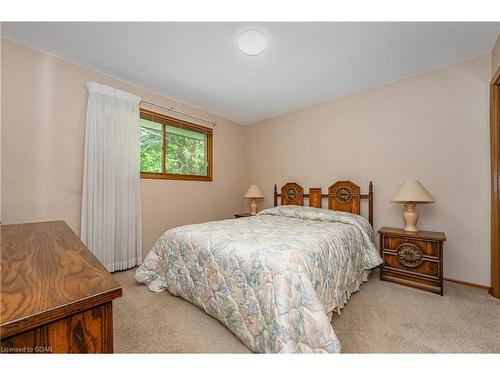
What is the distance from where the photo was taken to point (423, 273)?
2141mm

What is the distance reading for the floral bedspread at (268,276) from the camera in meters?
1.21

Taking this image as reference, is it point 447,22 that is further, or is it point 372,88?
point 372,88

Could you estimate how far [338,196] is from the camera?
10.2ft

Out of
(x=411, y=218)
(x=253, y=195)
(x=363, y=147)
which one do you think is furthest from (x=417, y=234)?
(x=253, y=195)

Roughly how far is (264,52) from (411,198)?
2053 mm

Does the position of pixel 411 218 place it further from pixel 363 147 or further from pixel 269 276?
pixel 269 276

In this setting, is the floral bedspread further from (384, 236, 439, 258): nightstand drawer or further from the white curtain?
the white curtain

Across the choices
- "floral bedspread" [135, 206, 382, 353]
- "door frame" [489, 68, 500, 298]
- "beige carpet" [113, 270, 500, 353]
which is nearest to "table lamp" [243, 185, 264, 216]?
"floral bedspread" [135, 206, 382, 353]

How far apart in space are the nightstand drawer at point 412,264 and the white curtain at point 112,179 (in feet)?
9.61

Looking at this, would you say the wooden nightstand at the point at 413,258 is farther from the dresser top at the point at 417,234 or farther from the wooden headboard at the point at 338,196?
the wooden headboard at the point at 338,196

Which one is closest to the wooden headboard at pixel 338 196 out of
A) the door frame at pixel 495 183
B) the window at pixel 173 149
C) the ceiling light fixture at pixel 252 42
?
the door frame at pixel 495 183
